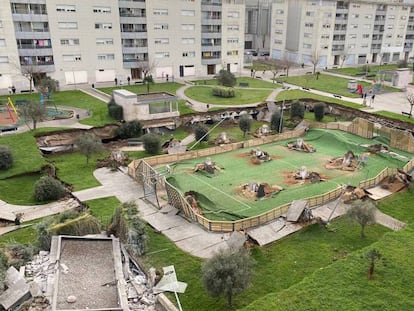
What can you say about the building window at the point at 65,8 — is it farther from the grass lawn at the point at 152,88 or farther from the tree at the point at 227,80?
the tree at the point at 227,80

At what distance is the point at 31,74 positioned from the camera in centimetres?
5812

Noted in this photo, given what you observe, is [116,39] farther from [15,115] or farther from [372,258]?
[372,258]

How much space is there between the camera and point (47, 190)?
93.3 feet

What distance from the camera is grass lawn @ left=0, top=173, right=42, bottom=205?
95.1 feet

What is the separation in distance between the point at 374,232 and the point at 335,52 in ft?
239

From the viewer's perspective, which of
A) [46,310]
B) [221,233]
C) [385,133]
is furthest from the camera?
[385,133]

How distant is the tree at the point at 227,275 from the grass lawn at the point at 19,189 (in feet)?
53.0

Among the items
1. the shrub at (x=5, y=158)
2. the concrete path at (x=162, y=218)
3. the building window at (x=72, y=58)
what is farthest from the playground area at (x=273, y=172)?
the building window at (x=72, y=58)

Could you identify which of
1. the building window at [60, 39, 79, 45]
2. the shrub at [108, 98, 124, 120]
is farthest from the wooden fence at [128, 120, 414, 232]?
the building window at [60, 39, 79, 45]

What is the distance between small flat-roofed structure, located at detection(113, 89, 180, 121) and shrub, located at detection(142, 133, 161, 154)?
293 inches

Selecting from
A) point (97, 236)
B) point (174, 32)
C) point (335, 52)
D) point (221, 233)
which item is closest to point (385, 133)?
point (221, 233)

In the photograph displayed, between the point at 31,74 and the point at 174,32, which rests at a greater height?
the point at 174,32

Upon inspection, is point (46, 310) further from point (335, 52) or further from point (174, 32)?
point (335, 52)

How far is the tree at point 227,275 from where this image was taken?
1731 centimetres
